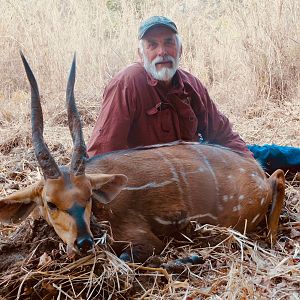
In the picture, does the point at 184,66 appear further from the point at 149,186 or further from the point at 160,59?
the point at 149,186

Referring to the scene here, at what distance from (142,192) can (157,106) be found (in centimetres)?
113

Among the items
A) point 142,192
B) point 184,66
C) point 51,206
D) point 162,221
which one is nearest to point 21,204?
point 51,206

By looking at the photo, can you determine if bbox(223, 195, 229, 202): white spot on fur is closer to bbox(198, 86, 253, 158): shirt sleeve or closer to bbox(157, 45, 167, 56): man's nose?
bbox(198, 86, 253, 158): shirt sleeve

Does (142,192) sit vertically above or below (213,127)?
above

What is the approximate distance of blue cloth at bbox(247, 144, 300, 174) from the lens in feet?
14.8

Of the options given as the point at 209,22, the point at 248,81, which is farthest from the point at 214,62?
the point at 248,81

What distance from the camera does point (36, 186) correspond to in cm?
281

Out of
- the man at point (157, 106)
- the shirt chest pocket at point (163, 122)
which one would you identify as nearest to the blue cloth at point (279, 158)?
the man at point (157, 106)

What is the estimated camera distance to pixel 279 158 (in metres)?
4.53

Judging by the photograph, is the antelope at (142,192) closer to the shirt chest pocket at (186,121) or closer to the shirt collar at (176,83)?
the shirt chest pocket at (186,121)

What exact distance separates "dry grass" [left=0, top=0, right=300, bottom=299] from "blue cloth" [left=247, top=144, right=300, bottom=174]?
0.22 metres

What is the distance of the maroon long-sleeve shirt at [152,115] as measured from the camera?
393cm

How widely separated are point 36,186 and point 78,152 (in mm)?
282

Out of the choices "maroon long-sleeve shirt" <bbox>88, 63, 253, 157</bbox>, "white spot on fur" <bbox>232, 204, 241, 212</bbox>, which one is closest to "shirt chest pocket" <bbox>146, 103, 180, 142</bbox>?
"maroon long-sleeve shirt" <bbox>88, 63, 253, 157</bbox>
